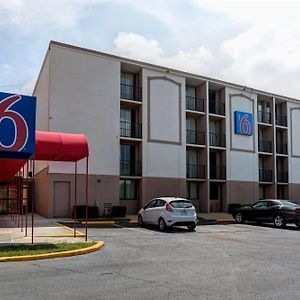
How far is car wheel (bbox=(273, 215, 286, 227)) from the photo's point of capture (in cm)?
2211

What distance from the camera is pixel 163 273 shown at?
30.1ft

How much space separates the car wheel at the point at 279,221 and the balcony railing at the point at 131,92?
504 inches

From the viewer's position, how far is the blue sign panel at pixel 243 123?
3497 centimetres

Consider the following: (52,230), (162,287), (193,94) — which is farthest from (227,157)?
(162,287)

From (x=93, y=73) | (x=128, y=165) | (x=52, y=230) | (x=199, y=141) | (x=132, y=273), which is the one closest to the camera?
(x=132, y=273)

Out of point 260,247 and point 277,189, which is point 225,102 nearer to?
point 277,189

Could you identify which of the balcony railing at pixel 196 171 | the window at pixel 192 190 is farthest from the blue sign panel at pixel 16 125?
the window at pixel 192 190

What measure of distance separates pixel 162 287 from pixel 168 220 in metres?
11.0

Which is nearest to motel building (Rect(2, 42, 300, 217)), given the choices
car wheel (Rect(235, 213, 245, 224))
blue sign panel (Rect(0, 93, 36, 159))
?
car wheel (Rect(235, 213, 245, 224))

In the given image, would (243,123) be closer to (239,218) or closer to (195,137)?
(195,137)

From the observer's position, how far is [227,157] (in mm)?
34156

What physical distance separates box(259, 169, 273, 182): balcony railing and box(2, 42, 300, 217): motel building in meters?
0.10

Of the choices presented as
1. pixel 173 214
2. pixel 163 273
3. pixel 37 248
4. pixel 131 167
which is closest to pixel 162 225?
pixel 173 214

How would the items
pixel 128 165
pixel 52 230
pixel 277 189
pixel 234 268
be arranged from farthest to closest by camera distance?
pixel 277 189 → pixel 128 165 → pixel 52 230 → pixel 234 268
